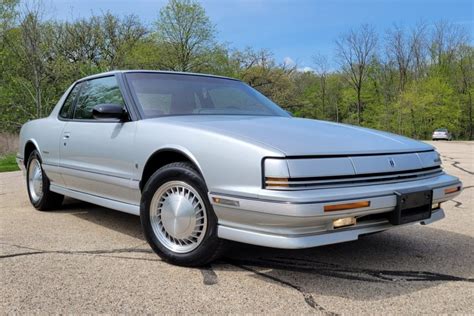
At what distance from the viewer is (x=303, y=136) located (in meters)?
2.97

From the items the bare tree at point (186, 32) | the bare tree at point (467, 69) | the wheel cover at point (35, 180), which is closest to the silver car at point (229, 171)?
the wheel cover at point (35, 180)

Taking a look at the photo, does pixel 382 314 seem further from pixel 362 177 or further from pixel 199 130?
pixel 199 130

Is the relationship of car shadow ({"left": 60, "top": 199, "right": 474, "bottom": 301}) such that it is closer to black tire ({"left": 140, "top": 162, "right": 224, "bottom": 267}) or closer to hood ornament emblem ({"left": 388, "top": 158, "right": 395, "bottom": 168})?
black tire ({"left": 140, "top": 162, "right": 224, "bottom": 267})

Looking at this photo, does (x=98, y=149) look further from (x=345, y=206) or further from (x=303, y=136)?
(x=345, y=206)

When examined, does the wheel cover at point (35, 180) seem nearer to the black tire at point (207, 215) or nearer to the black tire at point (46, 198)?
the black tire at point (46, 198)

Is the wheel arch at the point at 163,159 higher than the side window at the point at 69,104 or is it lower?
lower

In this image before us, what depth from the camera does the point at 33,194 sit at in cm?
543

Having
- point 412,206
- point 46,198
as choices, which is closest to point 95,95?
point 46,198

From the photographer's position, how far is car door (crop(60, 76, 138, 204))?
3.64 metres

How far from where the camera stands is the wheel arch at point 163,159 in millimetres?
3098

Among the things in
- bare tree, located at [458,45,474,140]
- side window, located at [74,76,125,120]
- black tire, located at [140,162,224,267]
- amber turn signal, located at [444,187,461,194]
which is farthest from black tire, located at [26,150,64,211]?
bare tree, located at [458,45,474,140]

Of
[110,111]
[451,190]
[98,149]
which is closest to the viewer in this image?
[451,190]

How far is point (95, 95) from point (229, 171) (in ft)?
7.49

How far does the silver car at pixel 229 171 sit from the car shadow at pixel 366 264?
1.08 feet
